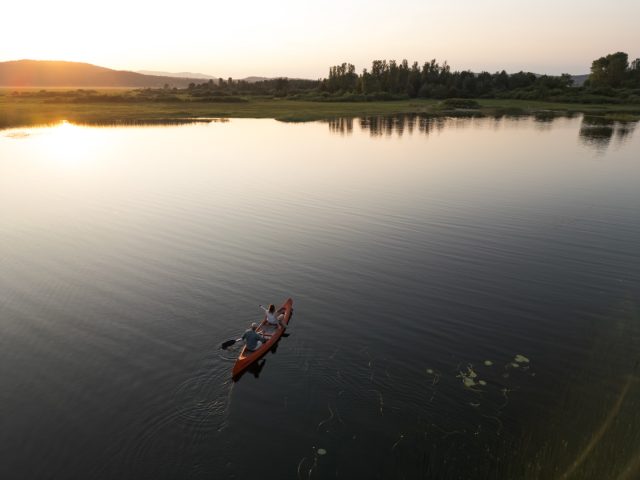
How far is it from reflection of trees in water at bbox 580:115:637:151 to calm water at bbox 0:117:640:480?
3330cm

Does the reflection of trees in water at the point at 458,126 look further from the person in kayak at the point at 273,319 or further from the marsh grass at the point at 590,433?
the person in kayak at the point at 273,319

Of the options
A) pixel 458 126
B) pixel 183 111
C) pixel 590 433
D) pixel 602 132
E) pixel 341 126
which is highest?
pixel 590 433

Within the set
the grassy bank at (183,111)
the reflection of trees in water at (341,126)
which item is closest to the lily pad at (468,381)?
the reflection of trees in water at (341,126)

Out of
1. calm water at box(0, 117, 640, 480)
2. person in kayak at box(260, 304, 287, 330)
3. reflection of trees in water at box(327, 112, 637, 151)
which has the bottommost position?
reflection of trees in water at box(327, 112, 637, 151)

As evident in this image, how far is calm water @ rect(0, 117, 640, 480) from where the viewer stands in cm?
1520

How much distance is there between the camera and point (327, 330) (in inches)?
874

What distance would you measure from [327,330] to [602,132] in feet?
304

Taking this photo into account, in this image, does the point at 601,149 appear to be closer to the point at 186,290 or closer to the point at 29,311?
the point at 186,290

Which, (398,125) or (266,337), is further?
(398,125)

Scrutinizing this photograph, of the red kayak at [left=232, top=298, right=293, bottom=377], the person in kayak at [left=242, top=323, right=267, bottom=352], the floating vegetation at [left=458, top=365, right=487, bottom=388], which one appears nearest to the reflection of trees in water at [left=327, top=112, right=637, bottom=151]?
the floating vegetation at [left=458, top=365, right=487, bottom=388]

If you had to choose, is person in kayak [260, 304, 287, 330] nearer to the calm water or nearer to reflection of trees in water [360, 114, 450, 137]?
the calm water

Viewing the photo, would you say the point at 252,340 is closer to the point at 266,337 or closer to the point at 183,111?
the point at 266,337

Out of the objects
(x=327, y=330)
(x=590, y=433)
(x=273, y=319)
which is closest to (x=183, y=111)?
(x=273, y=319)

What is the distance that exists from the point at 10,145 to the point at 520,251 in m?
84.8
